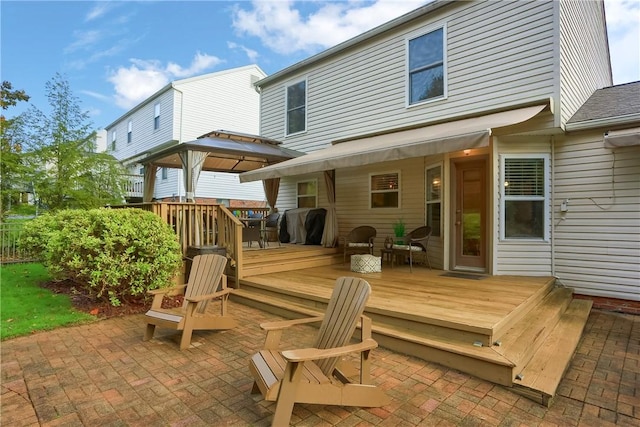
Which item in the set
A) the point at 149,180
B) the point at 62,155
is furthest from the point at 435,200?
the point at 62,155

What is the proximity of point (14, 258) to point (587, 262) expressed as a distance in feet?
44.7

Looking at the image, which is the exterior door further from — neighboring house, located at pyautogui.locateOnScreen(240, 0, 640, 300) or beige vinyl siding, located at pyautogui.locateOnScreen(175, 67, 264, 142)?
beige vinyl siding, located at pyautogui.locateOnScreen(175, 67, 264, 142)

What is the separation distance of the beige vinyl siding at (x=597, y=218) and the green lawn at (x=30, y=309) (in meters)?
7.95

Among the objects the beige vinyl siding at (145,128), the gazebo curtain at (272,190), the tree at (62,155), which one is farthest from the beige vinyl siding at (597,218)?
the beige vinyl siding at (145,128)

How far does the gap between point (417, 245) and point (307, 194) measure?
13.9 feet

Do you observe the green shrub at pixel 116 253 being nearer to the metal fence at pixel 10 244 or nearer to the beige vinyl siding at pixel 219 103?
the metal fence at pixel 10 244

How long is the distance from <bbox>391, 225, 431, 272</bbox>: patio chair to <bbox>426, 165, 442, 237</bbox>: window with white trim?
190 mm

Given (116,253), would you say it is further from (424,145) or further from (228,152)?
(424,145)

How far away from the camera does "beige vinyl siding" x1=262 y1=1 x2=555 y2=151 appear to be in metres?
6.07

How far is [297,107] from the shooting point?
10477 mm

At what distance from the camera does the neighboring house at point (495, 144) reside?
5.58m

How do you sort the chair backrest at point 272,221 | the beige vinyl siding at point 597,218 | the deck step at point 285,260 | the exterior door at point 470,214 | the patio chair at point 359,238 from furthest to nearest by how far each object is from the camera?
the chair backrest at point 272,221 → the patio chair at point 359,238 → the exterior door at point 470,214 → the deck step at point 285,260 → the beige vinyl siding at point 597,218

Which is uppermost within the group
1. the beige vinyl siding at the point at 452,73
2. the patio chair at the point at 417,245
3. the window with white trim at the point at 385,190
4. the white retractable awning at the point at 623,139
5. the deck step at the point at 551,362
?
the beige vinyl siding at the point at 452,73

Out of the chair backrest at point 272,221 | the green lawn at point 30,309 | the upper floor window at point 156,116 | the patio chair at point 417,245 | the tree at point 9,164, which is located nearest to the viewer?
the green lawn at point 30,309
